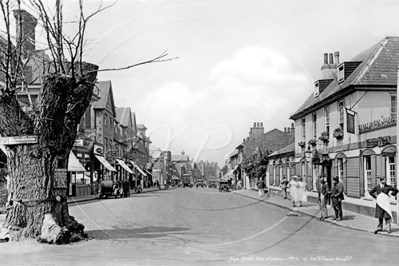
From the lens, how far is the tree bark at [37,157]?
10344 millimetres

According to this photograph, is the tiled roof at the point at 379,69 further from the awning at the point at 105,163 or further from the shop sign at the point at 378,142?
the awning at the point at 105,163


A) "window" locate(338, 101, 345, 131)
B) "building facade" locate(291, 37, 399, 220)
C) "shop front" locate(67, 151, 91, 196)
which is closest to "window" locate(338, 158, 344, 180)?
"building facade" locate(291, 37, 399, 220)

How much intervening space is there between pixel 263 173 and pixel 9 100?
3519 centimetres

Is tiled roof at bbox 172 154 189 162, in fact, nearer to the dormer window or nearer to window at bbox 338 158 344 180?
window at bbox 338 158 344 180

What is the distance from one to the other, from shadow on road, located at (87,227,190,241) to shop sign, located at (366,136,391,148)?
7999 mm

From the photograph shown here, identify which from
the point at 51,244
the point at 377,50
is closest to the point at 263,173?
the point at 377,50

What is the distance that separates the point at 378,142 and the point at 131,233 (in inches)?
389

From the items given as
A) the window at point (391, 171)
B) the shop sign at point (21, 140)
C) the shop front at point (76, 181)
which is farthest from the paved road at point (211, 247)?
the shop front at point (76, 181)

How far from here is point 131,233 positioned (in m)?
11.7

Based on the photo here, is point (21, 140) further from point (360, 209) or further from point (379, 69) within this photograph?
point (379, 69)

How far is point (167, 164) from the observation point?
317ft

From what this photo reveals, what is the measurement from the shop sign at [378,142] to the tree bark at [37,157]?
417 inches

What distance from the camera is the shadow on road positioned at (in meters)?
11.0

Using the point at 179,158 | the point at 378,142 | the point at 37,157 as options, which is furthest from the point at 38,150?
the point at 179,158
